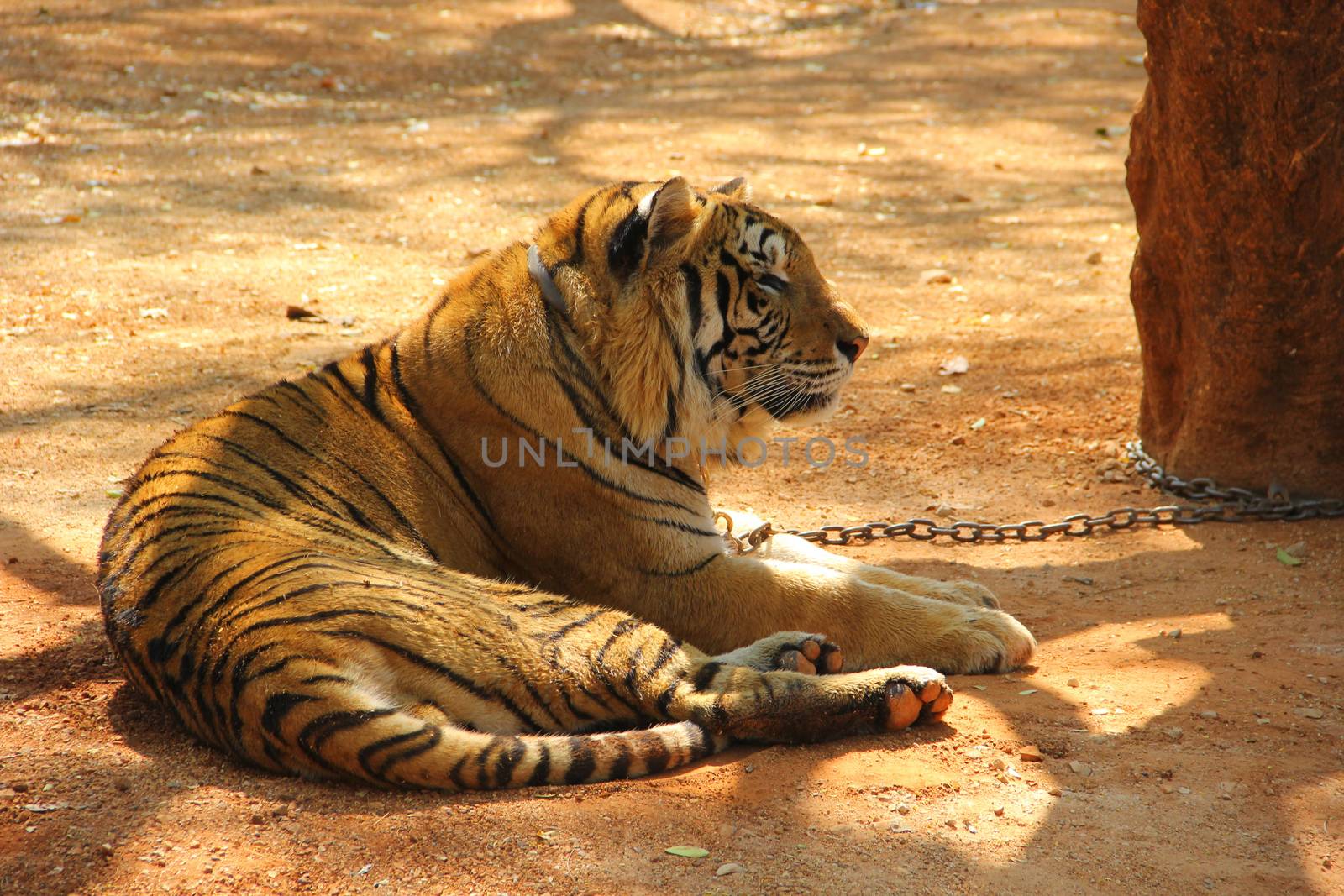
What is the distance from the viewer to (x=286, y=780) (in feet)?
9.62

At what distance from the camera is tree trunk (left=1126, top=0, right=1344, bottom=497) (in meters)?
4.46

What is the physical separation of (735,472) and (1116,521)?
63.5 inches

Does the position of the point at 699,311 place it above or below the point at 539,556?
above

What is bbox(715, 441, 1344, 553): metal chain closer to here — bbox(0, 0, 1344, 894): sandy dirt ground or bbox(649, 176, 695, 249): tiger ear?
bbox(0, 0, 1344, 894): sandy dirt ground

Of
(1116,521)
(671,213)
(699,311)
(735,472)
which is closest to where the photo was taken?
(671,213)

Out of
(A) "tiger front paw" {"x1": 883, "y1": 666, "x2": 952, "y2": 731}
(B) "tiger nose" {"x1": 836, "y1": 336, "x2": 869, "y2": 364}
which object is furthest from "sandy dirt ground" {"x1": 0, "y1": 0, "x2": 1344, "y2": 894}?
(B) "tiger nose" {"x1": 836, "y1": 336, "x2": 869, "y2": 364}

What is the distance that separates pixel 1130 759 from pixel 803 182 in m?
7.34

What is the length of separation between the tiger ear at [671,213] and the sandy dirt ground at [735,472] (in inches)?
59.0

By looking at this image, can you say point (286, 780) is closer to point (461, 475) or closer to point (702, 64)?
point (461, 475)

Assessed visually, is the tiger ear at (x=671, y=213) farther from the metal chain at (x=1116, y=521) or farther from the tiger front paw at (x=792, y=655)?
the metal chain at (x=1116, y=521)

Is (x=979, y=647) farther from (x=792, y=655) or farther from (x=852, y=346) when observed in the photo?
(x=852, y=346)

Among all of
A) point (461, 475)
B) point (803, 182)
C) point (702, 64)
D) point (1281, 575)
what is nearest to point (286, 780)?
Result: point (461, 475)

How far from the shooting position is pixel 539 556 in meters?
3.77

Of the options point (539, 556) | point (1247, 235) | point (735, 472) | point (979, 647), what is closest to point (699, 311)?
point (539, 556)
